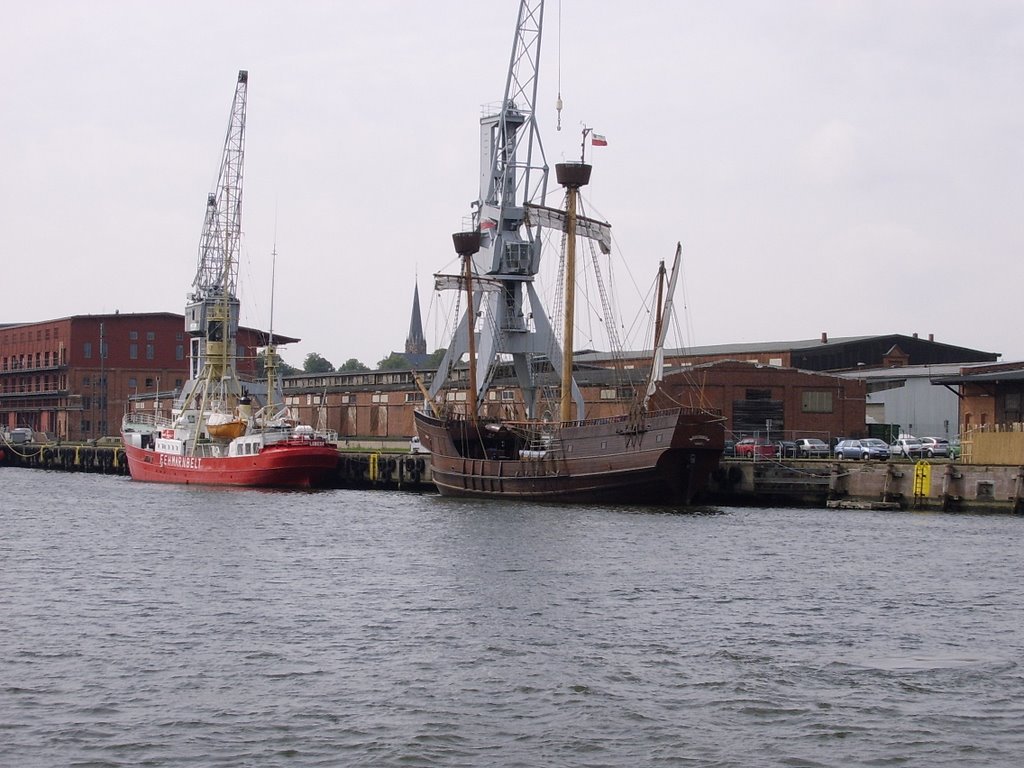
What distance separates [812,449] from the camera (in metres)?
73.3

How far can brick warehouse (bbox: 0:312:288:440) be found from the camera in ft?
438

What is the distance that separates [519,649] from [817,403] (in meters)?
59.2

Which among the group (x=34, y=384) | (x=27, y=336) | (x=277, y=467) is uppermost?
(x=27, y=336)

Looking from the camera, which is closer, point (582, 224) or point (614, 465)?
point (614, 465)

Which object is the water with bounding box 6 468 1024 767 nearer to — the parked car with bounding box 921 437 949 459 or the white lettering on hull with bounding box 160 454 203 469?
the parked car with bounding box 921 437 949 459

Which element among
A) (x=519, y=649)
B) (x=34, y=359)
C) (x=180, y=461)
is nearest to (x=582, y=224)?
(x=180, y=461)

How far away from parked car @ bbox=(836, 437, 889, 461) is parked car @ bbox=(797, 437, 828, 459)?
1.43 metres

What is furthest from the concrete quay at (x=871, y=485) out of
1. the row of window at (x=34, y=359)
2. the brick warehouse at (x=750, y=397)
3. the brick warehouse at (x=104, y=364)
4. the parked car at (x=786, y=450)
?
the row of window at (x=34, y=359)

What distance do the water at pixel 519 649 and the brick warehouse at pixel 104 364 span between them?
294 ft

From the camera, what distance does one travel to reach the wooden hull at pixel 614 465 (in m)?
57.9

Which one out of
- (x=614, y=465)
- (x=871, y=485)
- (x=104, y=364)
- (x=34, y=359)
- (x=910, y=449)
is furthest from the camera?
(x=34, y=359)

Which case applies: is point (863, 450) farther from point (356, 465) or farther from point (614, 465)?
point (356, 465)

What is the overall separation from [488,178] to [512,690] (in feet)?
181

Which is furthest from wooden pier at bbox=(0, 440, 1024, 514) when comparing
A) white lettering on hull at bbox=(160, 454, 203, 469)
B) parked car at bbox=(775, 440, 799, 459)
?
white lettering on hull at bbox=(160, 454, 203, 469)
